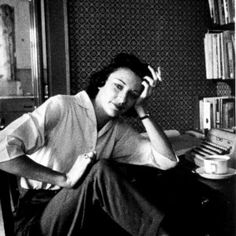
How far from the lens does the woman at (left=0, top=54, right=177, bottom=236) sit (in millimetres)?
1187

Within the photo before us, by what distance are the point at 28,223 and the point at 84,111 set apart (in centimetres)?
54

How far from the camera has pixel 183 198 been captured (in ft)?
4.20

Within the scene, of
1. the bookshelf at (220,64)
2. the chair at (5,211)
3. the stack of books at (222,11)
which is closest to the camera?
the chair at (5,211)

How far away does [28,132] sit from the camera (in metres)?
1.32

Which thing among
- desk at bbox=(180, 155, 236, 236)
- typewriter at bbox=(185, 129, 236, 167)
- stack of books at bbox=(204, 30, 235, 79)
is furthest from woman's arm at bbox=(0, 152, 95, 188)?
stack of books at bbox=(204, 30, 235, 79)

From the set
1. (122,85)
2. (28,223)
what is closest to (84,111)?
(122,85)

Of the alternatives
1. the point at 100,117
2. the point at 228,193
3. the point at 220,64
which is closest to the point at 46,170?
the point at 100,117

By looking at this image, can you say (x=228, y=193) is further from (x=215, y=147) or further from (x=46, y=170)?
(x=46, y=170)

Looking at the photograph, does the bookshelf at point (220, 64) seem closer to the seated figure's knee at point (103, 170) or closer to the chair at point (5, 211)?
the seated figure's knee at point (103, 170)

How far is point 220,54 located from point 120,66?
31.9 inches

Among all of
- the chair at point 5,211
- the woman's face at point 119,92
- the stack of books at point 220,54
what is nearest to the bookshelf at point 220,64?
the stack of books at point 220,54

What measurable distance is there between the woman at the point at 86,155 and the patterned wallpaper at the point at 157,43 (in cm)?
52

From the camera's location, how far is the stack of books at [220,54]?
207 cm

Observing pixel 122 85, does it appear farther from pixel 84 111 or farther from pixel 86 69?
pixel 86 69
